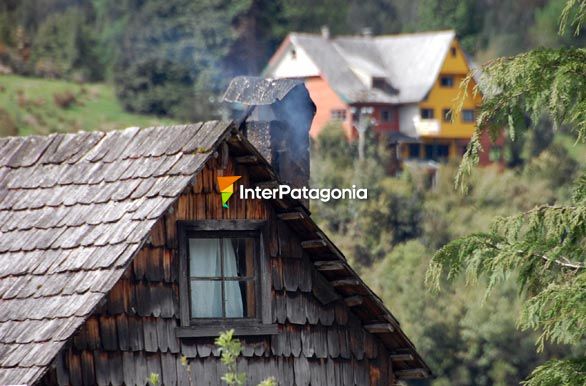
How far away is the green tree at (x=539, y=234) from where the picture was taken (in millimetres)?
14898

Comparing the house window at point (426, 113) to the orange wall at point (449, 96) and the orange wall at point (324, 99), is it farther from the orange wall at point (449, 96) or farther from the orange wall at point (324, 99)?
the orange wall at point (324, 99)

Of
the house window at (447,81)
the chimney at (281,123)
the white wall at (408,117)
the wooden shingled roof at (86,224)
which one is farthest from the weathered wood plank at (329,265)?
the white wall at (408,117)

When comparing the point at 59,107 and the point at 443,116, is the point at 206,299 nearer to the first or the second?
the point at 59,107

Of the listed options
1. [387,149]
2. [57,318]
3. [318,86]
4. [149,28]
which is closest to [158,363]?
[57,318]

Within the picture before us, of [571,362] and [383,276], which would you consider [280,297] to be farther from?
[383,276]

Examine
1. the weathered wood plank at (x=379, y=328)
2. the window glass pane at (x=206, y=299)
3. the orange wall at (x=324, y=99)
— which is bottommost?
the weathered wood plank at (x=379, y=328)

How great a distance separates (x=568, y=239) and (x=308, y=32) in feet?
299

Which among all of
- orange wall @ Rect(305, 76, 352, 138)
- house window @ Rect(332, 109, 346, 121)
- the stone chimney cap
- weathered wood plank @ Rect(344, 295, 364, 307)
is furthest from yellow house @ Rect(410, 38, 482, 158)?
weathered wood plank @ Rect(344, 295, 364, 307)

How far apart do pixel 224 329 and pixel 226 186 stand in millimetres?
1207

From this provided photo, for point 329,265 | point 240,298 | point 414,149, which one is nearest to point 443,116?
point 414,149

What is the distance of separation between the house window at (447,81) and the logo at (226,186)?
7540 centimetres

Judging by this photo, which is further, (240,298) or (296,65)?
(296,65)

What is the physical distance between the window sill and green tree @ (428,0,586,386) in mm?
1714

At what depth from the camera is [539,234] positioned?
1528 centimetres
